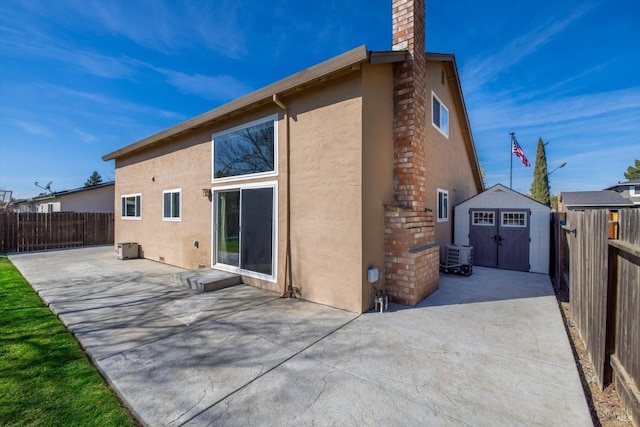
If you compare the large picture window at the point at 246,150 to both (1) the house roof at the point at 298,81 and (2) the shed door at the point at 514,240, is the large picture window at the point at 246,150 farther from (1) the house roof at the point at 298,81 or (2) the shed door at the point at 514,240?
(2) the shed door at the point at 514,240

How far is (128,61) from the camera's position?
8.93m

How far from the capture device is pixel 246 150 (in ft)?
20.5

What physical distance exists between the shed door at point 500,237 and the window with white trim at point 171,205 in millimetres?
9520

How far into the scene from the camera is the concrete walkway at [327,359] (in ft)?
7.10

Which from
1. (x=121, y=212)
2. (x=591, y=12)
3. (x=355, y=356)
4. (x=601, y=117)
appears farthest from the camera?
(x=601, y=117)

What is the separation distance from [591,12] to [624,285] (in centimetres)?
839

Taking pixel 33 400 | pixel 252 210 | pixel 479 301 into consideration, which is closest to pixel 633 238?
pixel 479 301

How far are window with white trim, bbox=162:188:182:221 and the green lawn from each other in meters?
4.44

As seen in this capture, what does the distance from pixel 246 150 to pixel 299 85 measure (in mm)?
2190

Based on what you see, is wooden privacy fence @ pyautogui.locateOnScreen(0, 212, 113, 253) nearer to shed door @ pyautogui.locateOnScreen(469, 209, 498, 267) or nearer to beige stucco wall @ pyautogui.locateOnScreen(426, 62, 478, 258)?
beige stucco wall @ pyautogui.locateOnScreen(426, 62, 478, 258)

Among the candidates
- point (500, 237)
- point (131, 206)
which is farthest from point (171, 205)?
point (500, 237)

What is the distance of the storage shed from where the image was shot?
304 inches

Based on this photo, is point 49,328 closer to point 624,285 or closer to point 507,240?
point 624,285

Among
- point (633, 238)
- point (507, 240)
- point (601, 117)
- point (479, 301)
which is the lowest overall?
point (479, 301)
